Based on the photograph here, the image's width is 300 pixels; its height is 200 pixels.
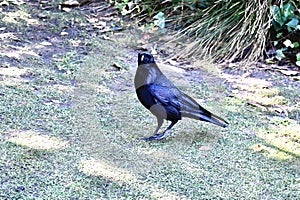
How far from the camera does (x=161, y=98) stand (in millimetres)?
2330

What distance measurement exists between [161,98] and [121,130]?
1.12 ft

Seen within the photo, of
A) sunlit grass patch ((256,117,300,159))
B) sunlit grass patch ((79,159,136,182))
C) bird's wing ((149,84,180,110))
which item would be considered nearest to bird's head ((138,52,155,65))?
bird's wing ((149,84,180,110))

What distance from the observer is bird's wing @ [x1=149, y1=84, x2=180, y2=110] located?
7.64 ft

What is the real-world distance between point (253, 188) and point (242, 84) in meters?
1.44

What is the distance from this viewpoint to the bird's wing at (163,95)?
7.64ft

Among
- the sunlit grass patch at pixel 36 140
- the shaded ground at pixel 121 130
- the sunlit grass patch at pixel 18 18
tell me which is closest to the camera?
the shaded ground at pixel 121 130

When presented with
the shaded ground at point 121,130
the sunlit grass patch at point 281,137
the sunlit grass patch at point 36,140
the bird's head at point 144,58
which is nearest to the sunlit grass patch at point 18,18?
the shaded ground at point 121,130

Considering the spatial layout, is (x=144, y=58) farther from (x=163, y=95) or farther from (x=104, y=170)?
(x=104, y=170)

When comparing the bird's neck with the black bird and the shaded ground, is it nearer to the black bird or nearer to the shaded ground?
the black bird

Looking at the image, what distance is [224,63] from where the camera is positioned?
3.77 metres

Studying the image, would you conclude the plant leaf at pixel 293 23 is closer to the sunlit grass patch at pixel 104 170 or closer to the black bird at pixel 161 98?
the black bird at pixel 161 98

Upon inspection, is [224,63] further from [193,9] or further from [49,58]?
[49,58]

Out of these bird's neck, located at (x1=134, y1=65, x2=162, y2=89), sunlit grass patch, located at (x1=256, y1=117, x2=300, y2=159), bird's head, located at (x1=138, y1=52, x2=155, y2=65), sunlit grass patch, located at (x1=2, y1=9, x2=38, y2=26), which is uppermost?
bird's head, located at (x1=138, y1=52, x2=155, y2=65)

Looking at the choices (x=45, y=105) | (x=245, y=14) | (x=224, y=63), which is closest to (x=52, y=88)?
(x=45, y=105)
